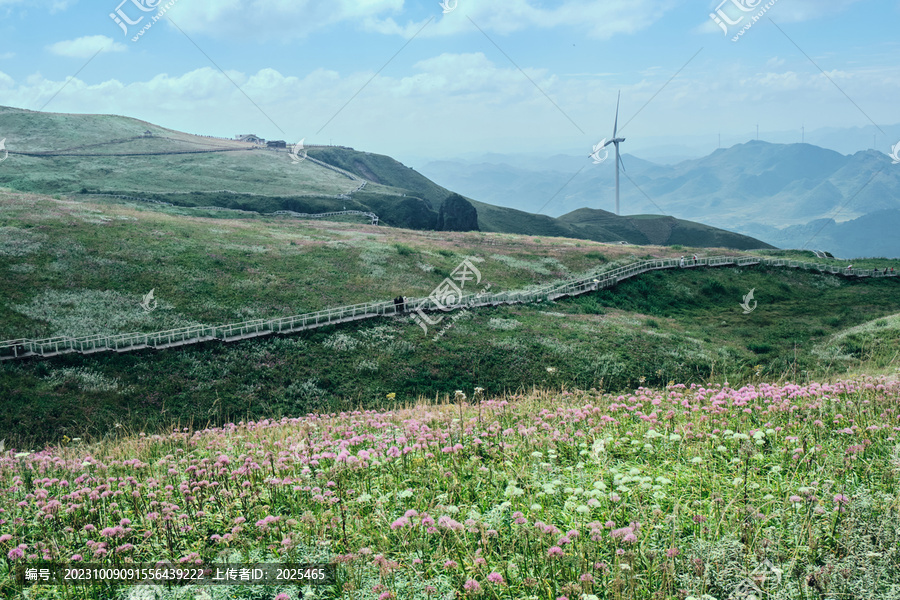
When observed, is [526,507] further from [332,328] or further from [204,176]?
[204,176]

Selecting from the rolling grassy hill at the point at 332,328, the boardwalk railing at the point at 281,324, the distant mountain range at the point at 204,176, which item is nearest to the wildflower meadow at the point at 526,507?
the rolling grassy hill at the point at 332,328

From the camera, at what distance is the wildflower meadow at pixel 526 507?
237 inches

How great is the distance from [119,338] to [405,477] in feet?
94.0

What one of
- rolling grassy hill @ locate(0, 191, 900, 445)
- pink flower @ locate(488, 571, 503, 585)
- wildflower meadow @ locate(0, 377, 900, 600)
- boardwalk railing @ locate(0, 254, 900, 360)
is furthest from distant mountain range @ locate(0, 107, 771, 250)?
pink flower @ locate(488, 571, 503, 585)

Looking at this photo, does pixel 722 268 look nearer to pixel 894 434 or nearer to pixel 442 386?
pixel 442 386

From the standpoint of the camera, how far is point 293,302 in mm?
41469

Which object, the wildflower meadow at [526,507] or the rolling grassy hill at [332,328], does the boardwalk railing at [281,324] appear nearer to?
the rolling grassy hill at [332,328]

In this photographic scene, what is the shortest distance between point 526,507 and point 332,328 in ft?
99.3

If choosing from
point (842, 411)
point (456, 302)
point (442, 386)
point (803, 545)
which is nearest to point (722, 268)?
point (456, 302)

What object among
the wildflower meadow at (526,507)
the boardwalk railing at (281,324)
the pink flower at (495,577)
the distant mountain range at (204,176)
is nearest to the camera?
the pink flower at (495,577)

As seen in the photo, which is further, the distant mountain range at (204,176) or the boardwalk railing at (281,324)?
→ the distant mountain range at (204,176)

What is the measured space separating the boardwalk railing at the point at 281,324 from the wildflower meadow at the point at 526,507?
2216cm

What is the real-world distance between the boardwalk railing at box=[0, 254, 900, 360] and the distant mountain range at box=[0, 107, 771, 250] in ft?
242

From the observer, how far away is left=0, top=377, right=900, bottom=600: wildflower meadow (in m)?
6.03
